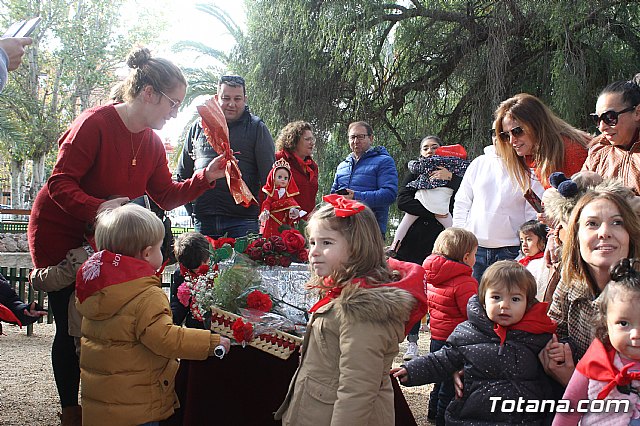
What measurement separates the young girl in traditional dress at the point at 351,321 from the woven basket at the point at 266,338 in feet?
1.10

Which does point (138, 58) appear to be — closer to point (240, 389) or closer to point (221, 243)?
point (221, 243)

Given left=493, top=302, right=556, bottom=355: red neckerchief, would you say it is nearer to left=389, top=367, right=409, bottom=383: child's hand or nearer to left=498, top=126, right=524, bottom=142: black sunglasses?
left=389, top=367, right=409, bottom=383: child's hand

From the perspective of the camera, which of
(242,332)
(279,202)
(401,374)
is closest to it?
(401,374)

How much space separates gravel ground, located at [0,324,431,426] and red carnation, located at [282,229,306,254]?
1.47 meters

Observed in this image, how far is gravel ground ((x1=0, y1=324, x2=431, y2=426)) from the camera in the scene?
13.5 ft

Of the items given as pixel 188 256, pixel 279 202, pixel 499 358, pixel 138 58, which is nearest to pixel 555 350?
pixel 499 358

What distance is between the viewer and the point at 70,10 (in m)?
18.8

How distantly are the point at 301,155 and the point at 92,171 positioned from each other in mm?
2470

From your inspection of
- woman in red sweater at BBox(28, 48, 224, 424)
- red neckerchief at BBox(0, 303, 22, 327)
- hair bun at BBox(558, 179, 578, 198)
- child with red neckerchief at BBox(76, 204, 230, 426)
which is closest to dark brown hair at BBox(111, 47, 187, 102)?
woman in red sweater at BBox(28, 48, 224, 424)

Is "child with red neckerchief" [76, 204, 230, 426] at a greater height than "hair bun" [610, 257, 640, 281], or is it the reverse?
"hair bun" [610, 257, 640, 281]

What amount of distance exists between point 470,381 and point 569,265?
0.61 metres

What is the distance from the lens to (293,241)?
3.56 metres

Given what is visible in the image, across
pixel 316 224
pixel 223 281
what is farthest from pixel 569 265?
pixel 223 281

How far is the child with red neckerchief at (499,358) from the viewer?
2.56 m
